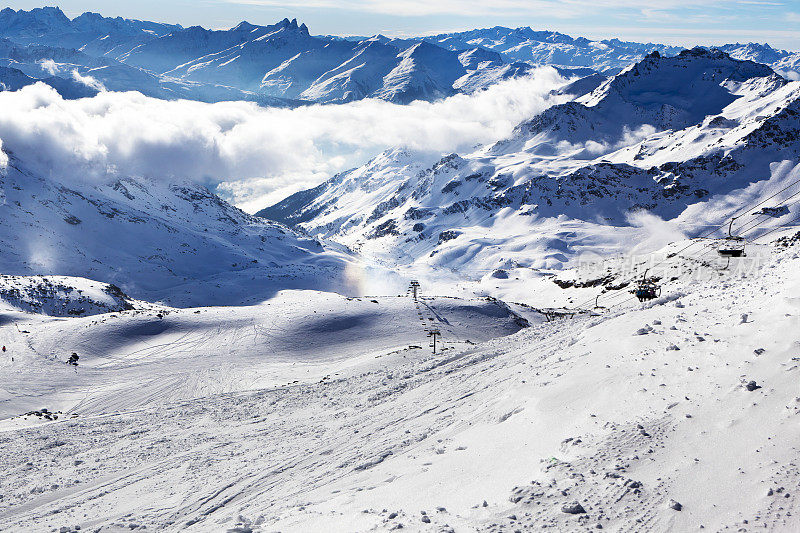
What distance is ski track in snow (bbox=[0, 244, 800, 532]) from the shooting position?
43.7ft

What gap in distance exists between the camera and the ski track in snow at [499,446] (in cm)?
1333

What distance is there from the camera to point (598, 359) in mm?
22031

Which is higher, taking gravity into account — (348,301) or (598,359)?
(598,359)

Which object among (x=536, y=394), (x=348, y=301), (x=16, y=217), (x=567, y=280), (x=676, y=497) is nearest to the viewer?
(x=676, y=497)

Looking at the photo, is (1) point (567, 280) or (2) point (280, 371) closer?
(2) point (280, 371)

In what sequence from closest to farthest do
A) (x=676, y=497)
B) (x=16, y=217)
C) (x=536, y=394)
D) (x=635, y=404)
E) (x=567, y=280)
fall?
(x=676, y=497), (x=635, y=404), (x=536, y=394), (x=567, y=280), (x=16, y=217)

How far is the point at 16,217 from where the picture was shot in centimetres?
19738

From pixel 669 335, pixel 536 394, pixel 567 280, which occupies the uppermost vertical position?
pixel 669 335

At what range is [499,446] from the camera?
56.4 feet

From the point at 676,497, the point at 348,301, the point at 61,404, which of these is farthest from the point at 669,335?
the point at 348,301

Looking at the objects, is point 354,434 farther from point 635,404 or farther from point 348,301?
point 348,301

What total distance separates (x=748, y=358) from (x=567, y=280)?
10688cm

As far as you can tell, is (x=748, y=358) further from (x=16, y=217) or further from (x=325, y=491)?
(x=16, y=217)

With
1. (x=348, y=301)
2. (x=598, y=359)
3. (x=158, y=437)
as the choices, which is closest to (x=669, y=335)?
(x=598, y=359)
